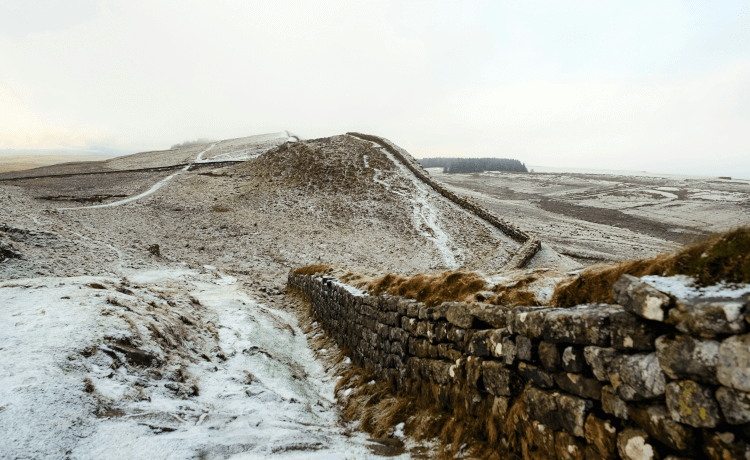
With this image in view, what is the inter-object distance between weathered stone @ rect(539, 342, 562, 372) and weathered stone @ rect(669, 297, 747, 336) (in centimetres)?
121

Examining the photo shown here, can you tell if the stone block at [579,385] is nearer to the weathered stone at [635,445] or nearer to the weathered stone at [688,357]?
the weathered stone at [635,445]

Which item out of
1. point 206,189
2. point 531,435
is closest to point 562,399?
point 531,435

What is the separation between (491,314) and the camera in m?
5.02

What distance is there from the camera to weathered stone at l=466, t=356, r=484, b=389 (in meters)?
4.91

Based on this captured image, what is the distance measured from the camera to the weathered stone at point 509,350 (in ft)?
14.4

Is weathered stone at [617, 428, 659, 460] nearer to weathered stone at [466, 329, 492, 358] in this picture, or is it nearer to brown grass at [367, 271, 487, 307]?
weathered stone at [466, 329, 492, 358]

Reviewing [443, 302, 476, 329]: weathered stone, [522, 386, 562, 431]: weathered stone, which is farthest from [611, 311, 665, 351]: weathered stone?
[443, 302, 476, 329]: weathered stone

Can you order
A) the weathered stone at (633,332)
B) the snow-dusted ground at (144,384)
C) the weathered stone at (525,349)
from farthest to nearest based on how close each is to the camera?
the snow-dusted ground at (144,384) → the weathered stone at (525,349) → the weathered stone at (633,332)

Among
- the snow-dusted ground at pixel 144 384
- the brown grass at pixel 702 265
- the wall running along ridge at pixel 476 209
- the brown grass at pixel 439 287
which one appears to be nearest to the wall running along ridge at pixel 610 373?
the brown grass at pixel 702 265

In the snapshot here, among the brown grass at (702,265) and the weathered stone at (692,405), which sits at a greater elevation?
the brown grass at (702,265)

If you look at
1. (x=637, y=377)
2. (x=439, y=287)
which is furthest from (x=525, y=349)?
(x=439, y=287)

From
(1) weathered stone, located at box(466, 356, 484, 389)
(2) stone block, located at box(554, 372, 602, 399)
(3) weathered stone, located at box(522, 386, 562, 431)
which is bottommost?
(1) weathered stone, located at box(466, 356, 484, 389)

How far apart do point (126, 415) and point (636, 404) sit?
6.03 meters

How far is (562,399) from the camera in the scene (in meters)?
3.67
